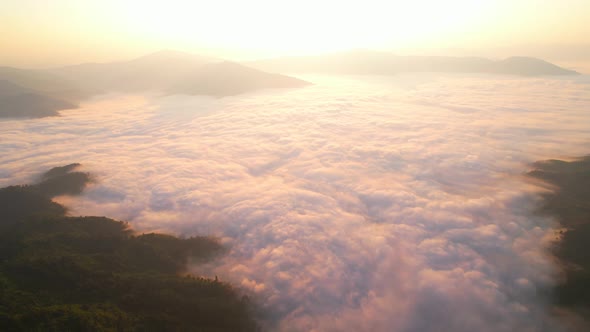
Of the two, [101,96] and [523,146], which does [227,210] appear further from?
[101,96]

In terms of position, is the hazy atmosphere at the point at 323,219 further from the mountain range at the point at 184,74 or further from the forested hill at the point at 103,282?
the mountain range at the point at 184,74

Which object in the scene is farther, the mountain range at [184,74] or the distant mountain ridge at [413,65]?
the distant mountain ridge at [413,65]

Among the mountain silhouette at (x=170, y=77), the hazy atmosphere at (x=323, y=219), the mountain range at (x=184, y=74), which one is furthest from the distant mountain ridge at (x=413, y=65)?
the hazy atmosphere at (x=323, y=219)

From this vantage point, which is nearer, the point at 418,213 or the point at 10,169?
the point at 418,213

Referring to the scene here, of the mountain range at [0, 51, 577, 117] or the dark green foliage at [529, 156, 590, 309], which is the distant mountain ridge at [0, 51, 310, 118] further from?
the dark green foliage at [529, 156, 590, 309]

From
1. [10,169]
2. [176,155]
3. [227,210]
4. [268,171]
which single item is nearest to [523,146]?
[268,171]

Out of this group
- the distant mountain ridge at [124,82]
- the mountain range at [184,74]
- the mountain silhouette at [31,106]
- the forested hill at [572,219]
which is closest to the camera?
the forested hill at [572,219]

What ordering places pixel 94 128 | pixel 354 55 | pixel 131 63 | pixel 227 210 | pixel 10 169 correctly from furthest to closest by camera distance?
pixel 354 55 < pixel 131 63 < pixel 94 128 < pixel 10 169 < pixel 227 210
